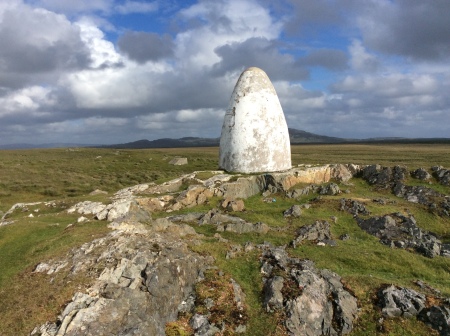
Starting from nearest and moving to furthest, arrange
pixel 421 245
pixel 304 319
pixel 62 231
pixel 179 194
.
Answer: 1. pixel 304 319
2. pixel 62 231
3. pixel 421 245
4. pixel 179 194

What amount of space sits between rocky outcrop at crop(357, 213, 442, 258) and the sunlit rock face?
8078 millimetres

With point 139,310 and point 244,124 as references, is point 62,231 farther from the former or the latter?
point 244,124

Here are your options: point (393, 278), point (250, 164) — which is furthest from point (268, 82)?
point (393, 278)

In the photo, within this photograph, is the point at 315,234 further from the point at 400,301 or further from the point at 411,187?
the point at 411,187

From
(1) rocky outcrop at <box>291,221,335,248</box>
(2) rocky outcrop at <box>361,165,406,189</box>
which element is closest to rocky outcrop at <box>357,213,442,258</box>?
(1) rocky outcrop at <box>291,221,335,248</box>

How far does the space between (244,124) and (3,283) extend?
57.2 ft


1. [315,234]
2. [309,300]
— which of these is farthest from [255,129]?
[309,300]

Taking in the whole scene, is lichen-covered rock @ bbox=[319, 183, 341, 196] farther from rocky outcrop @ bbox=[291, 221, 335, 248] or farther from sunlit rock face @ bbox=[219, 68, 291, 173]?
rocky outcrop @ bbox=[291, 221, 335, 248]

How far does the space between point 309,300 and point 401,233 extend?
9.06m

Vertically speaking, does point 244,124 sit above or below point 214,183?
above

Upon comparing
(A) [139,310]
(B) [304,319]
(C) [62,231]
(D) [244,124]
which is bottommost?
(B) [304,319]

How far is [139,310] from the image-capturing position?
29.3ft

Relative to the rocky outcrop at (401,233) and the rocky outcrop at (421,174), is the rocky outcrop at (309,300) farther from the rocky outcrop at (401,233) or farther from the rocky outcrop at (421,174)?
the rocky outcrop at (421,174)

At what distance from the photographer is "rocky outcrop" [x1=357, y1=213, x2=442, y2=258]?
1538 cm
